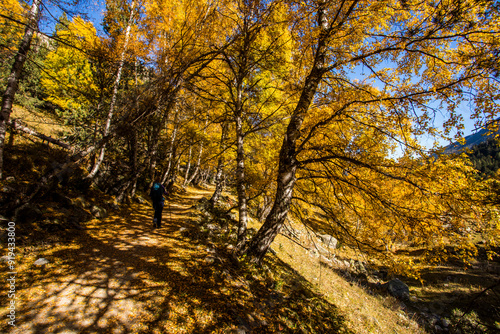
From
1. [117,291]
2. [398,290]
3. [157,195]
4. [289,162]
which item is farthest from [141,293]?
[398,290]

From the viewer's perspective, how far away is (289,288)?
5.84 m

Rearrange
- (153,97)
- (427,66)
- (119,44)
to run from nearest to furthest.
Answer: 1. (153,97)
2. (427,66)
3. (119,44)

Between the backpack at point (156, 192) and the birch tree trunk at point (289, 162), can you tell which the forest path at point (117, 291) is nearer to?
the backpack at point (156, 192)

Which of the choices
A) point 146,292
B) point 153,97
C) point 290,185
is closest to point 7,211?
point 146,292

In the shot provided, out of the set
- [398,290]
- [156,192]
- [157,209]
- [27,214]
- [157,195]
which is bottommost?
[398,290]

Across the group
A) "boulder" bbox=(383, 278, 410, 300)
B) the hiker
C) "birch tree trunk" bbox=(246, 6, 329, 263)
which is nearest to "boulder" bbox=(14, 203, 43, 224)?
the hiker

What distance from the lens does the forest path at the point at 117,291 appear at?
9.30ft

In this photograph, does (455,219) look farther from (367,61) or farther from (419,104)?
(367,61)

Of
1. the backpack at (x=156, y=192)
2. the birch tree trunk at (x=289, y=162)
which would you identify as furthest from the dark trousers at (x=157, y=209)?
the birch tree trunk at (x=289, y=162)

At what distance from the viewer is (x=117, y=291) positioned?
351cm

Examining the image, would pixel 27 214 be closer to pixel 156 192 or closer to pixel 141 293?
pixel 156 192

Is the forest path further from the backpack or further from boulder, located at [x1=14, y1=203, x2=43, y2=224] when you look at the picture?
the backpack

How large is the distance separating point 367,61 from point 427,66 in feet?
4.38

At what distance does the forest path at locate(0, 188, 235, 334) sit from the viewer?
2834 mm
